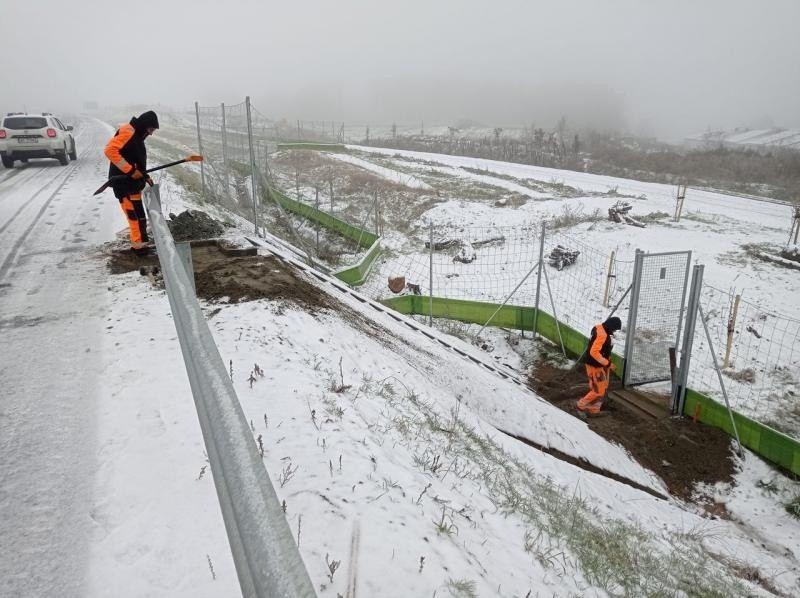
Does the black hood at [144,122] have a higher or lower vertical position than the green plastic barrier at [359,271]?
higher

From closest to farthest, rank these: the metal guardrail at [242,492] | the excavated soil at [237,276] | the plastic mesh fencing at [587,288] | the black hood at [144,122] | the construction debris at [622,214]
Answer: the metal guardrail at [242,492], the excavated soil at [237,276], the black hood at [144,122], the plastic mesh fencing at [587,288], the construction debris at [622,214]

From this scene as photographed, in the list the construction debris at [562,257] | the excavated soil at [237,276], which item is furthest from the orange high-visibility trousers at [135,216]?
the construction debris at [562,257]

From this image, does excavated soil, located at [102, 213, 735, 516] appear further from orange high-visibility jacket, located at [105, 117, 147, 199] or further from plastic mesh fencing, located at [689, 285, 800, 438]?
plastic mesh fencing, located at [689, 285, 800, 438]

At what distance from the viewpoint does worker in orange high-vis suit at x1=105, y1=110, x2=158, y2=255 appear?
6.20 m

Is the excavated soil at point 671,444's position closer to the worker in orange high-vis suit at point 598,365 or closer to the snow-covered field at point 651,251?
the worker in orange high-vis suit at point 598,365

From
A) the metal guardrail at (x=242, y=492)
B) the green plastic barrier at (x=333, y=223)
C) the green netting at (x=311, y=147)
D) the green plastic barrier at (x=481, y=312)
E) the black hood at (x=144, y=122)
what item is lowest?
the green plastic barrier at (x=481, y=312)

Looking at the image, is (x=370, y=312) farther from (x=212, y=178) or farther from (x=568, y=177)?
(x=568, y=177)

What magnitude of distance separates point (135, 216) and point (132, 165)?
0.67m

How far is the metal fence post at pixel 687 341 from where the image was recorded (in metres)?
7.65

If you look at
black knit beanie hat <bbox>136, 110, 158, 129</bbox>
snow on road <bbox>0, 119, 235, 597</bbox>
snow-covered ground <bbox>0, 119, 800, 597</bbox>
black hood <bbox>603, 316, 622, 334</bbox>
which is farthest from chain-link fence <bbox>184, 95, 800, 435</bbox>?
snow on road <bbox>0, 119, 235, 597</bbox>

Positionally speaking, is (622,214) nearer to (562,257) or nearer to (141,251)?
(562,257)

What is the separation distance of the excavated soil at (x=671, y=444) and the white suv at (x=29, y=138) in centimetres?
1637

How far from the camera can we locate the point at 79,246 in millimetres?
7457

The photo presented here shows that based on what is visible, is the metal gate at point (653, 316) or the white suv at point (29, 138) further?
the white suv at point (29, 138)
